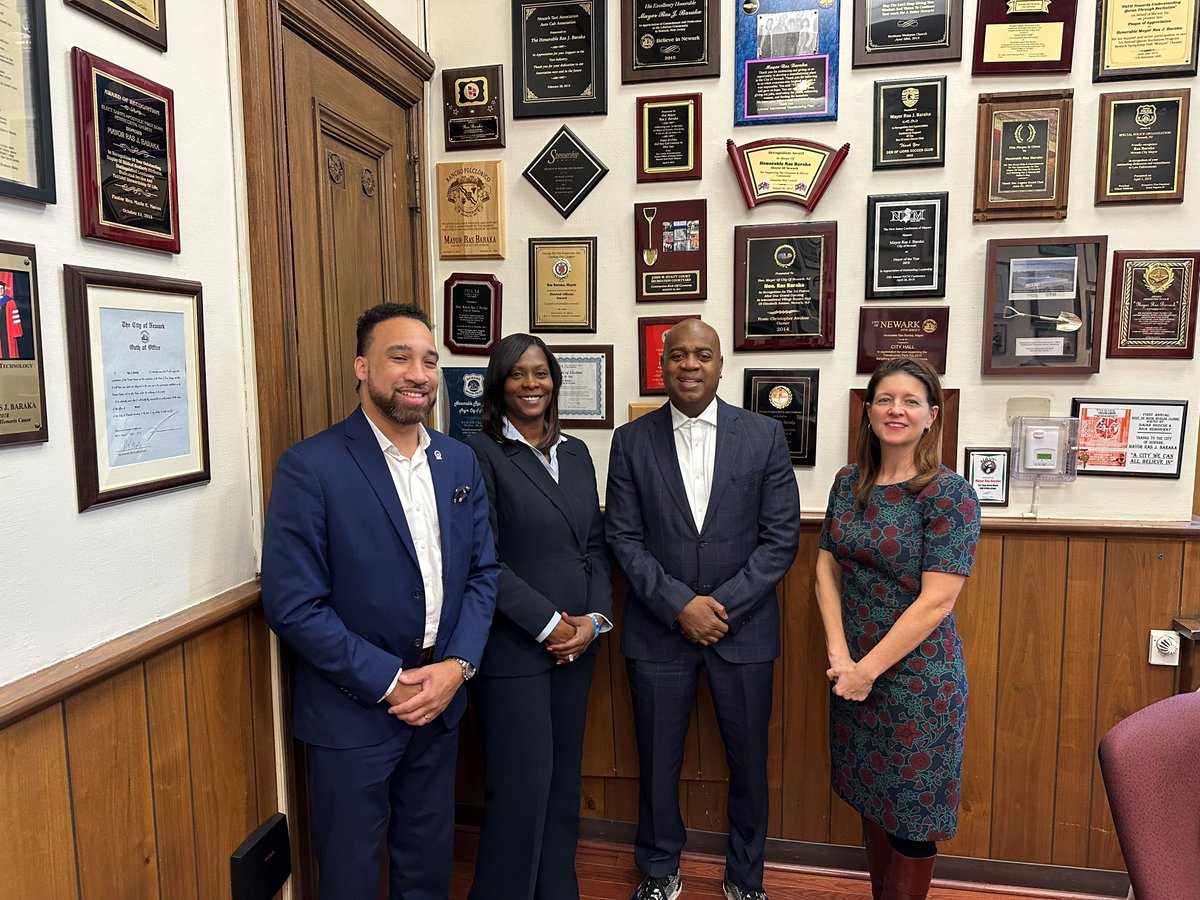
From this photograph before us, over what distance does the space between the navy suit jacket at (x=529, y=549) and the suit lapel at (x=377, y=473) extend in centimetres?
36

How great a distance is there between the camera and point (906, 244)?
2143 millimetres

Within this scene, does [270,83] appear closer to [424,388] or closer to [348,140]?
[348,140]

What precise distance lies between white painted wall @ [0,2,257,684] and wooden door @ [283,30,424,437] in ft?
0.64

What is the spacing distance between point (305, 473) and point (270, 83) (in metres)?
0.88

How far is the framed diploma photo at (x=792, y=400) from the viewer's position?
2234 millimetres

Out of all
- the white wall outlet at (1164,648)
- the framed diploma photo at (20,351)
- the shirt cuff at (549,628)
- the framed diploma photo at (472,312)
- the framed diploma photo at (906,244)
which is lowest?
the white wall outlet at (1164,648)

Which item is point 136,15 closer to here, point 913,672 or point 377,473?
point 377,473

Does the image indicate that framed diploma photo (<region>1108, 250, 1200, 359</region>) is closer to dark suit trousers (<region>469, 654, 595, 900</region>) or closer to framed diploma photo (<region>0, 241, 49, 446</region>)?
dark suit trousers (<region>469, 654, 595, 900</region>)

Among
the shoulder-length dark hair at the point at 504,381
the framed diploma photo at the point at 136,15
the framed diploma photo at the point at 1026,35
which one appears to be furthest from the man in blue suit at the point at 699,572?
the framed diploma photo at the point at 136,15

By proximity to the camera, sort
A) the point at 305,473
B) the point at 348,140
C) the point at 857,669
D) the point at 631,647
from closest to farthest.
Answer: the point at 305,473
the point at 857,669
the point at 348,140
the point at 631,647

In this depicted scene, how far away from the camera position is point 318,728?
149 centimetres

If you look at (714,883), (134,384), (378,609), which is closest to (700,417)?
(378,609)

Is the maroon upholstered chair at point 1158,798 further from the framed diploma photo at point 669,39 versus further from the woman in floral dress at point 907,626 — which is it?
the framed diploma photo at point 669,39

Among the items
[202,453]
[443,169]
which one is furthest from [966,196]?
[202,453]
